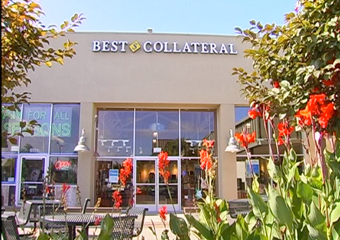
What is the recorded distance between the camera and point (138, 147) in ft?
43.3

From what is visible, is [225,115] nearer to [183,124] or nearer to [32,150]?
[183,124]

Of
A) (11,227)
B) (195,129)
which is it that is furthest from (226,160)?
(11,227)

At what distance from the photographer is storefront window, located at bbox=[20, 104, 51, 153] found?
12.7m

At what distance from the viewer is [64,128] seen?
12.8 m

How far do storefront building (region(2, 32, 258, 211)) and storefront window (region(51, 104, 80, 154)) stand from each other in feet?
0.12

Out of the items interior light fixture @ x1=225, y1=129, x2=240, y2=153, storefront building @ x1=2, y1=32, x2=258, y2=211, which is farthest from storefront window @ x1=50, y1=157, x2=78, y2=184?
interior light fixture @ x1=225, y1=129, x2=240, y2=153

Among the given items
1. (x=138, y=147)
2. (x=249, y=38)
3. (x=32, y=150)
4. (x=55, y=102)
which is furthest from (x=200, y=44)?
(x=249, y=38)

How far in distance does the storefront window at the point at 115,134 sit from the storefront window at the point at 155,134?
1.14 ft

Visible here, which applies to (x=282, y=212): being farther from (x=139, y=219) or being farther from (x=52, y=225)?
(x=139, y=219)

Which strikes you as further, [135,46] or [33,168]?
[135,46]

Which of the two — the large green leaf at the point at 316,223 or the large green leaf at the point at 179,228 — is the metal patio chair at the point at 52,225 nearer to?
the large green leaf at the point at 179,228

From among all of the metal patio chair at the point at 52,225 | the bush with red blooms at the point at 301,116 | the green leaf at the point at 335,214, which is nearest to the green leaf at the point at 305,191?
the bush with red blooms at the point at 301,116

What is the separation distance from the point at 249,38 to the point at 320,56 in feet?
3.57

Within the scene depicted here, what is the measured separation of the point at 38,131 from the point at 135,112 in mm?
3717
